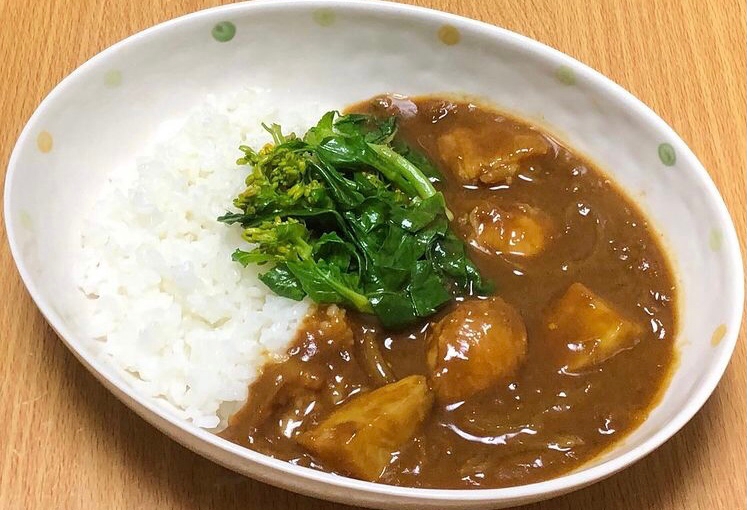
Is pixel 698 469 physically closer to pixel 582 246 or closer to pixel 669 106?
pixel 582 246

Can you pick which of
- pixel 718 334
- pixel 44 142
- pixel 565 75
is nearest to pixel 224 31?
pixel 44 142

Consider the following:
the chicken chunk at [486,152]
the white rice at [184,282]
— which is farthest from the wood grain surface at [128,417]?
the chicken chunk at [486,152]

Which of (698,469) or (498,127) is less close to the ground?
(498,127)

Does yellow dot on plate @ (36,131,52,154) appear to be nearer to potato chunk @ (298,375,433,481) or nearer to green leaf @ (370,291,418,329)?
green leaf @ (370,291,418,329)

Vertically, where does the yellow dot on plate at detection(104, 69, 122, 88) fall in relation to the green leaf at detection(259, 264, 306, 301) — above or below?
above

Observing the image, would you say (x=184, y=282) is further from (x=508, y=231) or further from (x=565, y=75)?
(x=565, y=75)

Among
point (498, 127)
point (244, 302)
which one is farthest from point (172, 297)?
point (498, 127)

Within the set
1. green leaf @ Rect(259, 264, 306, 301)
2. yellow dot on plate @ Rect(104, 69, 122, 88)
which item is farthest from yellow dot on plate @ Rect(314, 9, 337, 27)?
green leaf @ Rect(259, 264, 306, 301)
